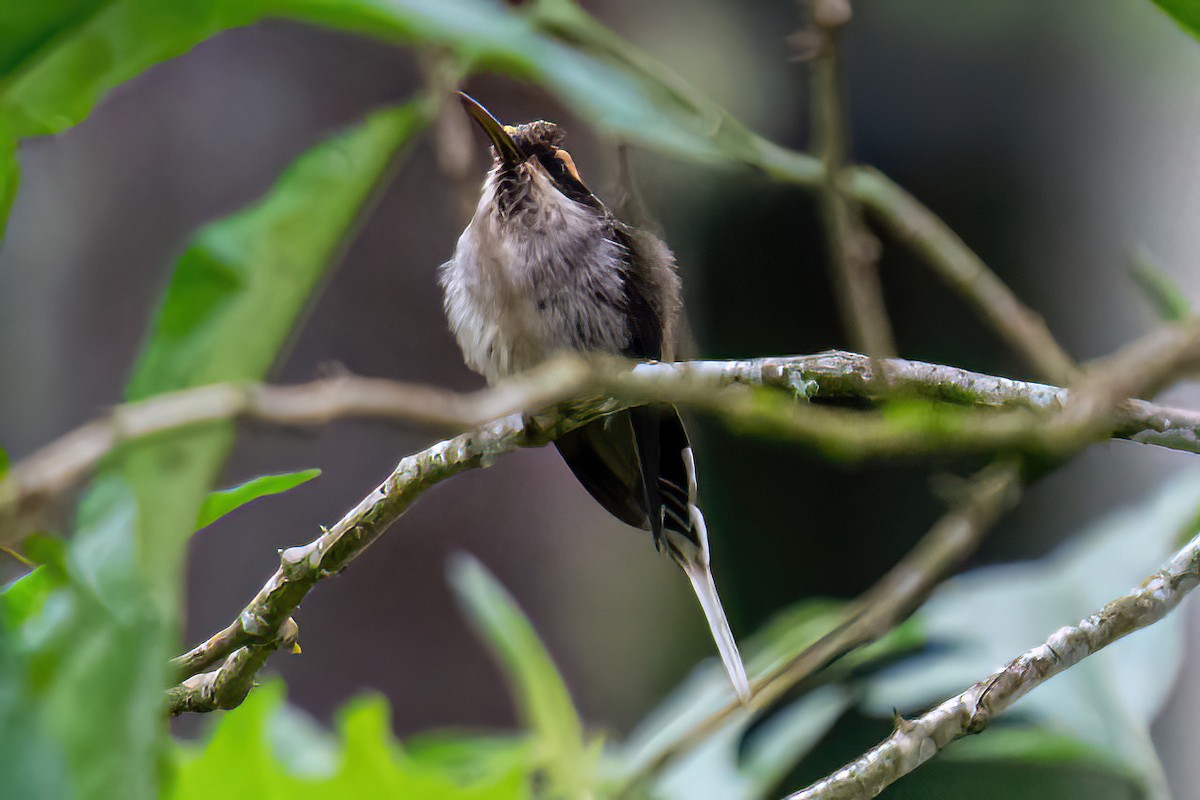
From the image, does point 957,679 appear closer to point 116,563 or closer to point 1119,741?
point 1119,741

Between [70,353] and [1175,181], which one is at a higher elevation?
[70,353]

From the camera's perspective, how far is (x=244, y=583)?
1432mm

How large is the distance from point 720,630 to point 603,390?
487 mm

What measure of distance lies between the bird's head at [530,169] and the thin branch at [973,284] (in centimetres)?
49

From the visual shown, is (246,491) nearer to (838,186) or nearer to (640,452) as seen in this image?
(838,186)

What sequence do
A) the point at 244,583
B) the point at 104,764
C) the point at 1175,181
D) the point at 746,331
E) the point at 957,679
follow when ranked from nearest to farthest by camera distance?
the point at 104,764 < the point at 1175,181 < the point at 957,679 < the point at 244,583 < the point at 746,331

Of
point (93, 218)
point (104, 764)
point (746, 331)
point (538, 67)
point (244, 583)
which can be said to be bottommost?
point (104, 764)

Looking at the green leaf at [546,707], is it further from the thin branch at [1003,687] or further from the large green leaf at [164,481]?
the large green leaf at [164,481]

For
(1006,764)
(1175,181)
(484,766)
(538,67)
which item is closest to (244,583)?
(484,766)

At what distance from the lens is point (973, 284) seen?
0.33 m

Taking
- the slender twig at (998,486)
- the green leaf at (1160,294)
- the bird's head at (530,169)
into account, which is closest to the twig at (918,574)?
the slender twig at (998,486)

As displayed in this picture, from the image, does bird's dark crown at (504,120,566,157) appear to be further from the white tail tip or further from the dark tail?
the white tail tip

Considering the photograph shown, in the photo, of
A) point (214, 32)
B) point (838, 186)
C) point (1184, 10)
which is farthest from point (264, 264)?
point (1184, 10)

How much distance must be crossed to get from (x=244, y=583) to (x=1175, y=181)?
1.19 m
